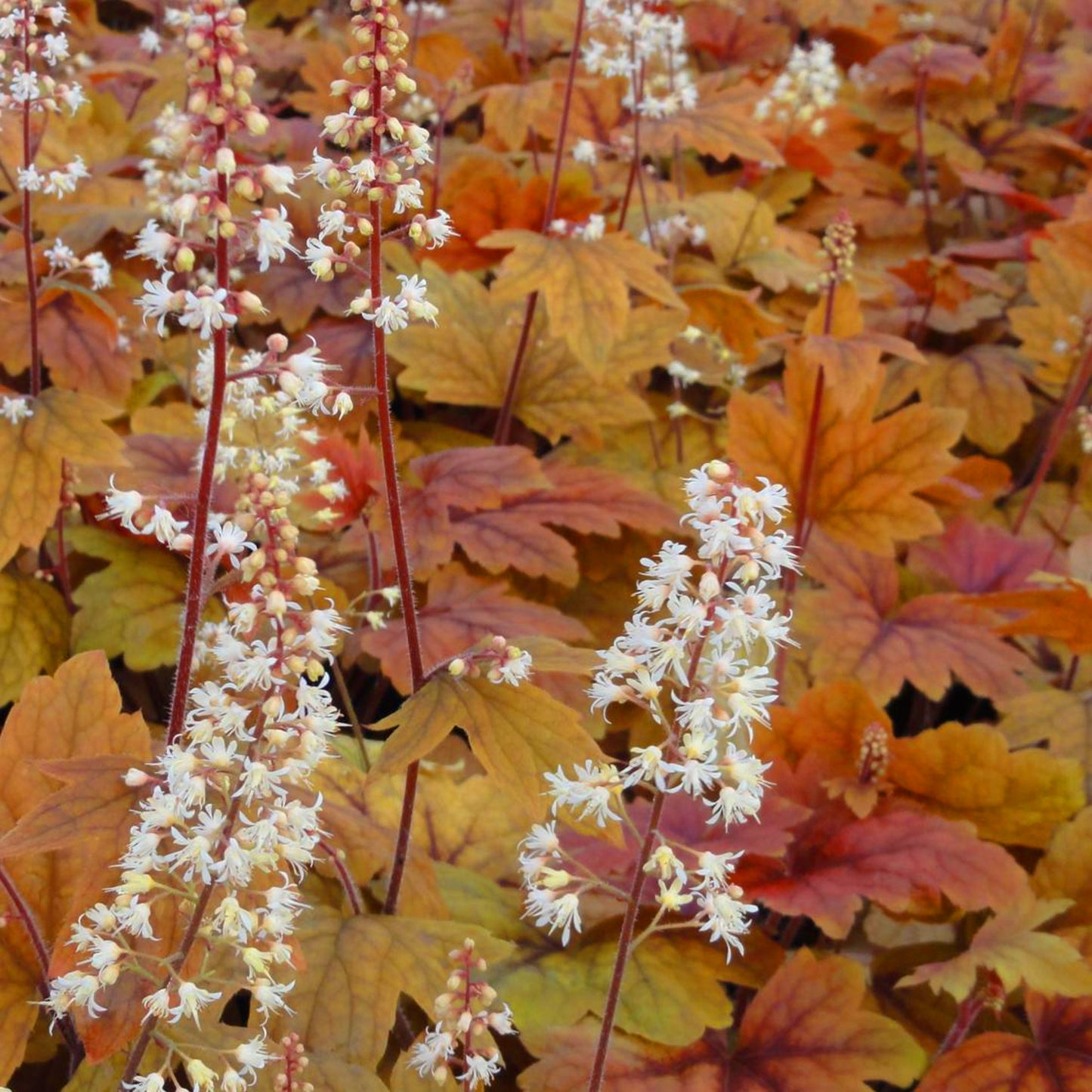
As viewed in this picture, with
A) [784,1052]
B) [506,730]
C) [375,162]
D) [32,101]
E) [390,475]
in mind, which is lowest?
[784,1052]

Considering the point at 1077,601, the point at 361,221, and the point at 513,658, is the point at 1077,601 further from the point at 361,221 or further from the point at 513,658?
the point at 361,221

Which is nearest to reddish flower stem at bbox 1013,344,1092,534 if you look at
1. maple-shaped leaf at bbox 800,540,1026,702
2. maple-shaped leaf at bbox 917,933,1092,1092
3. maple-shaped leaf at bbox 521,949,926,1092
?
maple-shaped leaf at bbox 800,540,1026,702

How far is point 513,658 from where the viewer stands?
1716 mm

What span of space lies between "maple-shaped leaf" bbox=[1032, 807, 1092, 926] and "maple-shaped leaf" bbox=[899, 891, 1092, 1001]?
0.25 m

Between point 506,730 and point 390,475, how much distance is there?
41 centimetres

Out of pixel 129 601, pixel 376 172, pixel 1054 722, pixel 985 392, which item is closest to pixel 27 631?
pixel 129 601

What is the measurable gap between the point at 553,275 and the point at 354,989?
189 cm

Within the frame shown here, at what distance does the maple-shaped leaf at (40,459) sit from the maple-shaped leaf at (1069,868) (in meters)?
2.09

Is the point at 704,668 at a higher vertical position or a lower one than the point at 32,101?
lower

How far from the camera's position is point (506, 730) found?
174 cm

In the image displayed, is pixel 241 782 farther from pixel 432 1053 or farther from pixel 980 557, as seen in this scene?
pixel 980 557

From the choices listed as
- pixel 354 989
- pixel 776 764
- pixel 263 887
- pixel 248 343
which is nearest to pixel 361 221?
pixel 263 887

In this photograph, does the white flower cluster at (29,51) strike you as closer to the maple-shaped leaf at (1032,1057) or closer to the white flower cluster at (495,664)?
the white flower cluster at (495,664)

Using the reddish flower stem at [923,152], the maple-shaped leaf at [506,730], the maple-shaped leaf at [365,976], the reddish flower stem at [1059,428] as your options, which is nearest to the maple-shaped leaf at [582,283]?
the reddish flower stem at [1059,428]
